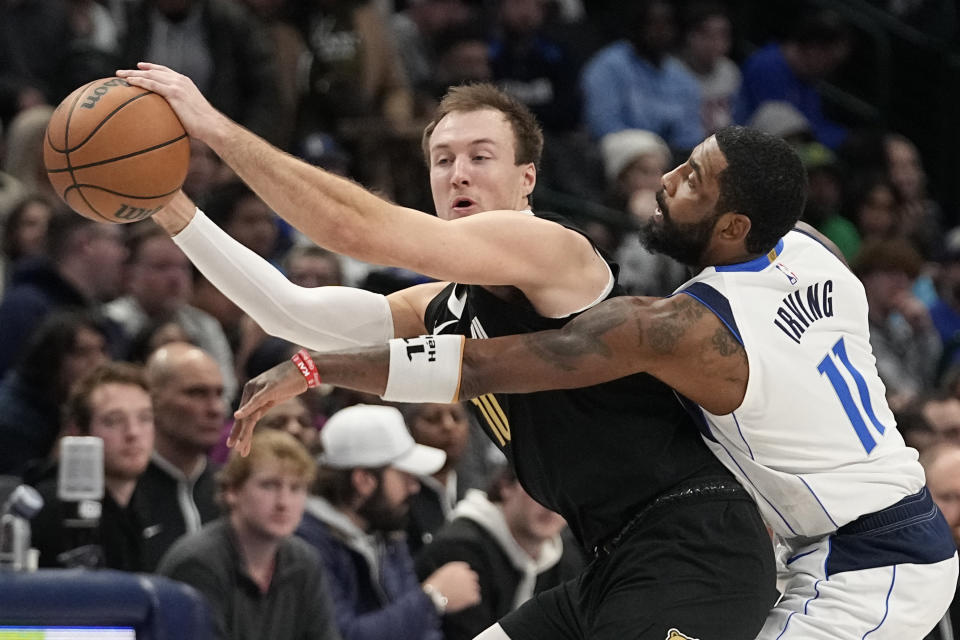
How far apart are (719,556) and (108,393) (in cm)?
323

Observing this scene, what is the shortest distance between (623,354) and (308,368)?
2.73 ft

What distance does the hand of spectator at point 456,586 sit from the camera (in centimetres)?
669

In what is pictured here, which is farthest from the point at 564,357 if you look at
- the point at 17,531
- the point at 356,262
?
the point at 356,262

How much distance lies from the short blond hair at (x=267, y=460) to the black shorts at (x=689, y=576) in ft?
7.37

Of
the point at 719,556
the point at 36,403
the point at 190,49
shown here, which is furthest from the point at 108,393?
the point at 190,49

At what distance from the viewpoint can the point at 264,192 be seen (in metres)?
3.91

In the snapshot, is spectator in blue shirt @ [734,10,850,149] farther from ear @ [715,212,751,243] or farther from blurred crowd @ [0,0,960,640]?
ear @ [715,212,751,243]

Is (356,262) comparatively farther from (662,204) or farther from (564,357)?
(564,357)

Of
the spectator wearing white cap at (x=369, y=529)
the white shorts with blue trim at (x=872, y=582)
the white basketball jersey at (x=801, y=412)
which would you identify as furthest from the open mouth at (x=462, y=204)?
the spectator wearing white cap at (x=369, y=529)

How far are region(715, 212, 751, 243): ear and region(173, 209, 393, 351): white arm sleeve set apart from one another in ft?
3.68

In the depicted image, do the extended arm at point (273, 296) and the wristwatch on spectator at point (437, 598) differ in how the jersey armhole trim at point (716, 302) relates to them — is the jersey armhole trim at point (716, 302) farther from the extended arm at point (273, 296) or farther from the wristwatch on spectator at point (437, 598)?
the wristwatch on spectator at point (437, 598)

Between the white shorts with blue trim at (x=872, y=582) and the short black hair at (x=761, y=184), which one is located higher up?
the short black hair at (x=761, y=184)

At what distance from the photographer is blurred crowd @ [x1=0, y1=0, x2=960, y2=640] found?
6.51 metres

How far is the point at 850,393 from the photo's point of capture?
13.8ft
